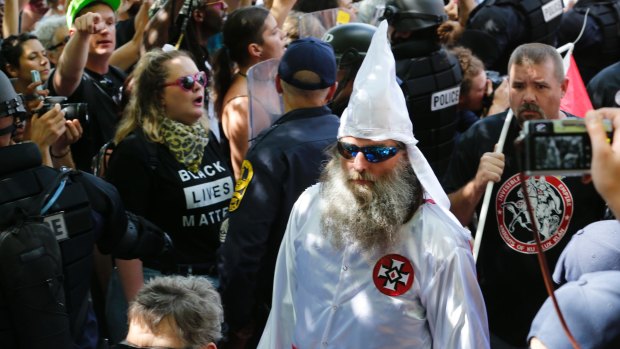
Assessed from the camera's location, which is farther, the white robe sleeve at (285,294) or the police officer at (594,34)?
the police officer at (594,34)

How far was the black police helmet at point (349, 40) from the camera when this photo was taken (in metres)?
5.74

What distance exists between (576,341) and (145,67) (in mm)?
3389

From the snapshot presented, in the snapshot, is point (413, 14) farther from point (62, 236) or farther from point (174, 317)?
point (174, 317)

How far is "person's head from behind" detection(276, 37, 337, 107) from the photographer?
480 centimetres

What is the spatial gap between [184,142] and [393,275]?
193 cm

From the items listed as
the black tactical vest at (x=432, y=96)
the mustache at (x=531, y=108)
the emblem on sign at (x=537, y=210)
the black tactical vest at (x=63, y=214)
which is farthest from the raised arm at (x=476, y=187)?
the black tactical vest at (x=63, y=214)

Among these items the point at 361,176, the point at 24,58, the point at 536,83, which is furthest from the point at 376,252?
the point at 24,58

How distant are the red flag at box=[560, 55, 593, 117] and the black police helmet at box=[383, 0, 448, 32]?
91 cm

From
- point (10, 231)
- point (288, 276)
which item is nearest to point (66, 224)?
point (10, 231)

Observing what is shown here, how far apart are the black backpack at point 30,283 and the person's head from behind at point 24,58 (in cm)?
262

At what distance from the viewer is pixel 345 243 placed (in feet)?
12.5

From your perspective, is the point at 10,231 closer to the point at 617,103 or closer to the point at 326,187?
the point at 326,187

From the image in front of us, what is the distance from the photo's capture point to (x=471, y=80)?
22.1ft

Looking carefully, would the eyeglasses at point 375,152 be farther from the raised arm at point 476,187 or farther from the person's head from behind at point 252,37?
the person's head from behind at point 252,37
